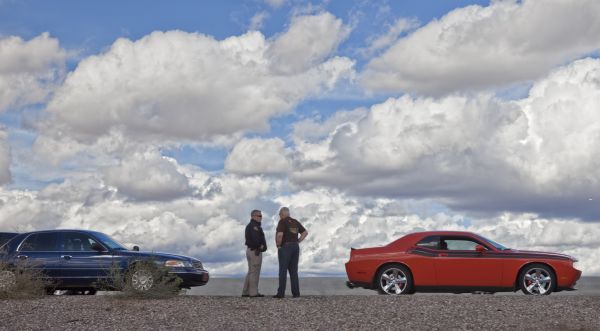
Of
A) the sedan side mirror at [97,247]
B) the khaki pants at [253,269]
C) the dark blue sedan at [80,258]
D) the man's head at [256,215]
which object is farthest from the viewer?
the sedan side mirror at [97,247]

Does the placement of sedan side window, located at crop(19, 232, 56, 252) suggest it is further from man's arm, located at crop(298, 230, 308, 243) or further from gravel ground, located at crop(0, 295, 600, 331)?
man's arm, located at crop(298, 230, 308, 243)

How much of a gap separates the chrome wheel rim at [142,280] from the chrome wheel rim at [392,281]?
16.1ft

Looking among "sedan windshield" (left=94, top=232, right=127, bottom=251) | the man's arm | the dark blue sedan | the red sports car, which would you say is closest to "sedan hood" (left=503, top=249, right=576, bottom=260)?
the red sports car

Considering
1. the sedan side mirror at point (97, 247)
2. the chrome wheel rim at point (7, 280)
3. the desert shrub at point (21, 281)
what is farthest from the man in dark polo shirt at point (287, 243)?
the chrome wheel rim at point (7, 280)

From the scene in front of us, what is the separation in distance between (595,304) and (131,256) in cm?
958

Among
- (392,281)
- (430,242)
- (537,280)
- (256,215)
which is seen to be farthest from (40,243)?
(537,280)

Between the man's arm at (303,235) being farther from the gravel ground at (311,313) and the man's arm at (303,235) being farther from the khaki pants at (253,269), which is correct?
the gravel ground at (311,313)

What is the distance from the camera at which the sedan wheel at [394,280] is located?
18.6 meters

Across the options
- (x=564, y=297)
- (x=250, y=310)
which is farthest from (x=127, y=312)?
(x=564, y=297)

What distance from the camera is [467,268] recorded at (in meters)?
18.5

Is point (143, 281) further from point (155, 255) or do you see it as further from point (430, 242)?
point (430, 242)

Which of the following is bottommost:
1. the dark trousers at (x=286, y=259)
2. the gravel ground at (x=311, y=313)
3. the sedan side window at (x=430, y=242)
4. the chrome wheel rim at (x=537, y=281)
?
the gravel ground at (x=311, y=313)

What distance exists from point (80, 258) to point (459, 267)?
8227 millimetres

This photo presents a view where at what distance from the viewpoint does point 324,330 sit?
13922mm
